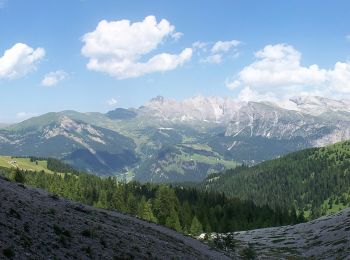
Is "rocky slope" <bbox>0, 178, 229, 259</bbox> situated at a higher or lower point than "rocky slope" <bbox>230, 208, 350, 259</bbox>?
higher

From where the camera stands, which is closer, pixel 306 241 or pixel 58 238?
pixel 58 238

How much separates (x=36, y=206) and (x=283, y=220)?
16909 centimetres

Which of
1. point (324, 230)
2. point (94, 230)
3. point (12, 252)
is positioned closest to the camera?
point (12, 252)

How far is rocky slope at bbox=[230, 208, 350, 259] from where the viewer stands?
81.8m

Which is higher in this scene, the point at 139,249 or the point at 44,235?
the point at 44,235

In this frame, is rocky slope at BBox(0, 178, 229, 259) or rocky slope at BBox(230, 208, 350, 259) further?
rocky slope at BBox(230, 208, 350, 259)

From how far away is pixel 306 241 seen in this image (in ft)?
341

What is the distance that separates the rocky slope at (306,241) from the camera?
81.8 meters

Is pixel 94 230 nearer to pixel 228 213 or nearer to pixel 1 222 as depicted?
pixel 1 222

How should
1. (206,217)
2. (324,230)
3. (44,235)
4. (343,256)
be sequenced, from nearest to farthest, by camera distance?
(44,235) → (343,256) → (324,230) → (206,217)

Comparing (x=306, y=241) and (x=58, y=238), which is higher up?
(x=58, y=238)

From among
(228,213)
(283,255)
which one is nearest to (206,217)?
(228,213)

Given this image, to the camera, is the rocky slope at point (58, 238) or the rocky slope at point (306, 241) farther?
the rocky slope at point (306, 241)

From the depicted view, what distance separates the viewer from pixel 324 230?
107m
